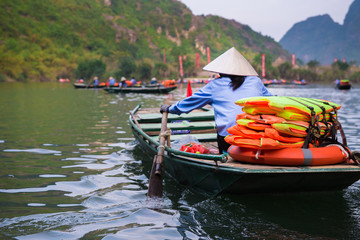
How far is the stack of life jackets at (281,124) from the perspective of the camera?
3348 mm

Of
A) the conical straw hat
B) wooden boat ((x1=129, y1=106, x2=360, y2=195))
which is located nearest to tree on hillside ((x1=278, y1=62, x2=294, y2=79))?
the conical straw hat

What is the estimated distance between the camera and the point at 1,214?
3723 millimetres

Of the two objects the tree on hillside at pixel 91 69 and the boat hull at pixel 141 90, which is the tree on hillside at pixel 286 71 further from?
the boat hull at pixel 141 90

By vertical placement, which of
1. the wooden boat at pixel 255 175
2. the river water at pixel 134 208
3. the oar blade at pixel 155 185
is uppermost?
the wooden boat at pixel 255 175

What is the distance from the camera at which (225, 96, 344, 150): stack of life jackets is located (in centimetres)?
335

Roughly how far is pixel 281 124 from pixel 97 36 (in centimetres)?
10342

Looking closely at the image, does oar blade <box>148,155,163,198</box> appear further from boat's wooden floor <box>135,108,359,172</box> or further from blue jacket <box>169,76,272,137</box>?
blue jacket <box>169,76,272,137</box>

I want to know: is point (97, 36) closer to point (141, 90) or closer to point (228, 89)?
point (141, 90)

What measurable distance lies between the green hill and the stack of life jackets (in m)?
55.0

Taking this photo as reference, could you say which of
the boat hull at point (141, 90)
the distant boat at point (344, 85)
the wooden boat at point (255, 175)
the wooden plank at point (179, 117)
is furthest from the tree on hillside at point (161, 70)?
the wooden boat at point (255, 175)

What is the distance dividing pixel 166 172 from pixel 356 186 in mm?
2454

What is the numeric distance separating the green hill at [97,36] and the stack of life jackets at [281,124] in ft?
180

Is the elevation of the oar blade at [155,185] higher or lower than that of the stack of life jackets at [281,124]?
lower

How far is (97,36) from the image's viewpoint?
332ft
